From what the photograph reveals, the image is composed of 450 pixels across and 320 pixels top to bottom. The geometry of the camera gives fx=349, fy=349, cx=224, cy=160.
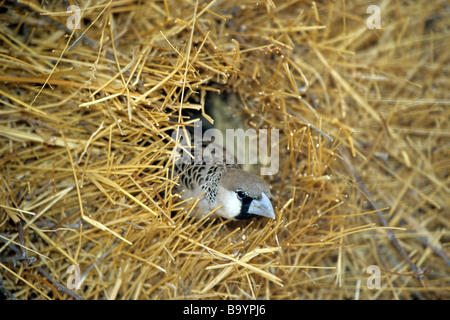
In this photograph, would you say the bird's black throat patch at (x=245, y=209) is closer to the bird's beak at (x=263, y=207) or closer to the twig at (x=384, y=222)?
the bird's beak at (x=263, y=207)

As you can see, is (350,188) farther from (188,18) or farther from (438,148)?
(188,18)

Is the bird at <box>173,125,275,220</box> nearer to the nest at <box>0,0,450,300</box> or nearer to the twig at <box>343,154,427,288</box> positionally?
the nest at <box>0,0,450,300</box>

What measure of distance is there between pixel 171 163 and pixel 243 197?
1.30ft

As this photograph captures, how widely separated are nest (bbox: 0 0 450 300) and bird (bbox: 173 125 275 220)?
0.10m

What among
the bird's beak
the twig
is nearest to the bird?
the bird's beak

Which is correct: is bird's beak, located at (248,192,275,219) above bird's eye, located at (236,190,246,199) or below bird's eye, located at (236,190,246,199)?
below

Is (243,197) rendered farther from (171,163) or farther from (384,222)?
(384,222)

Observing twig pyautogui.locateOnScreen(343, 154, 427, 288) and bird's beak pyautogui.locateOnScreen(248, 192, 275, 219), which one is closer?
bird's beak pyautogui.locateOnScreen(248, 192, 275, 219)

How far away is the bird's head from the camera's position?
159 centimetres

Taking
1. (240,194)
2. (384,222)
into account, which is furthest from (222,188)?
(384,222)

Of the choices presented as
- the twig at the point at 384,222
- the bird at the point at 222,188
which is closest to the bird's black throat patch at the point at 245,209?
the bird at the point at 222,188

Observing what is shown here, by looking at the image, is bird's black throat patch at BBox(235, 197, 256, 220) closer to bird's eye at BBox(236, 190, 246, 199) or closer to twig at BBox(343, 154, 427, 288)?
bird's eye at BBox(236, 190, 246, 199)

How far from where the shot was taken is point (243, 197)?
1.61m

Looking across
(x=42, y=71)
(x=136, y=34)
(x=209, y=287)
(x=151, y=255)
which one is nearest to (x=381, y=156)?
(x=209, y=287)
